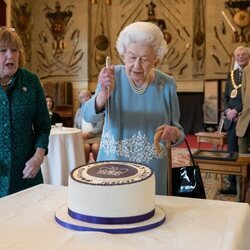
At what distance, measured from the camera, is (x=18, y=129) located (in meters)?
2.05

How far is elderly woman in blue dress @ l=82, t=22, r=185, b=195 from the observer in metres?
1.84

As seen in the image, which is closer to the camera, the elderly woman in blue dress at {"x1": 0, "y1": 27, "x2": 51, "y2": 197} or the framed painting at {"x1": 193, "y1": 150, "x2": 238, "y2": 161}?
the elderly woman in blue dress at {"x1": 0, "y1": 27, "x2": 51, "y2": 197}

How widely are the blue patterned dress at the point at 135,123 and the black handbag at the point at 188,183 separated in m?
0.07

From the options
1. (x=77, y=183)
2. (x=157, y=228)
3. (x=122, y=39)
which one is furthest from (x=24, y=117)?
(x=157, y=228)

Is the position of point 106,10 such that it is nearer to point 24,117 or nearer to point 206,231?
point 24,117

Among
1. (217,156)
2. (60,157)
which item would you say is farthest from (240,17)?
(60,157)

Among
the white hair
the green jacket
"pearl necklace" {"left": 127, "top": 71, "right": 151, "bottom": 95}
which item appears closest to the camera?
the white hair

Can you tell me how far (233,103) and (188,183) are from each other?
10.7 ft

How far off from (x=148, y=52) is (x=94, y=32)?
399 inches

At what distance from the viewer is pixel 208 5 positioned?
10.7 meters

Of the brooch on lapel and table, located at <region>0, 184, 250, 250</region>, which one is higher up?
the brooch on lapel

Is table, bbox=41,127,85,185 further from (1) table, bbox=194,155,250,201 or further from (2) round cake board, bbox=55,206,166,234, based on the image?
(2) round cake board, bbox=55,206,166,234

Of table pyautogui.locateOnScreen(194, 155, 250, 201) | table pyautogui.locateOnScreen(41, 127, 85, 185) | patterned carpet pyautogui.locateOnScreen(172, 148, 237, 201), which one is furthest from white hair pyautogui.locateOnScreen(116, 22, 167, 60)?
patterned carpet pyautogui.locateOnScreen(172, 148, 237, 201)

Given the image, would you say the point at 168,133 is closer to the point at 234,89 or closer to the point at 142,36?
the point at 142,36
